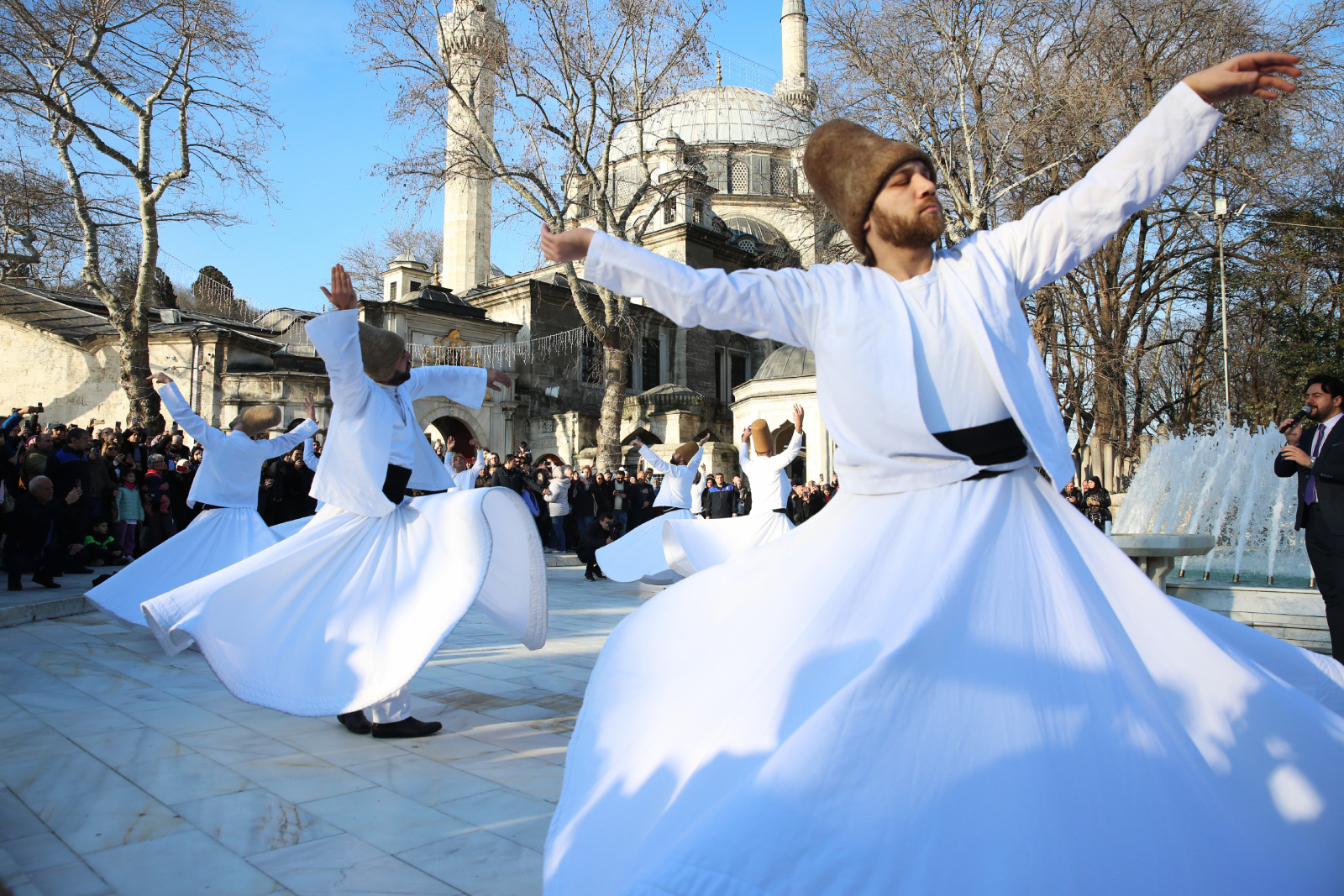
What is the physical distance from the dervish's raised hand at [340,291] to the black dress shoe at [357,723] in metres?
2.15

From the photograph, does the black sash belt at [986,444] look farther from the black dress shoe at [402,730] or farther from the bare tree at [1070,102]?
the bare tree at [1070,102]

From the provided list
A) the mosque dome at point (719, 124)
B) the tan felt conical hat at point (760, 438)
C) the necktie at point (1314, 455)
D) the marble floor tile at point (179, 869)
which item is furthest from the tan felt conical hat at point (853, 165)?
the mosque dome at point (719, 124)

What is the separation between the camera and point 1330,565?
5.87 m

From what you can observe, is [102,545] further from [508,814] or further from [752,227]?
[752,227]

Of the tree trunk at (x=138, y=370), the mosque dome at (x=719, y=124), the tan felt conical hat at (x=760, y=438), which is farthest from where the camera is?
the mosque dome at (x=719, y=124)

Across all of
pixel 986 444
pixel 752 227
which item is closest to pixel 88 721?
pixel 986 444

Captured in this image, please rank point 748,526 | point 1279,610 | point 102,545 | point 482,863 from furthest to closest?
point 102,545, point 748,526, point 1279,610, point 482,863

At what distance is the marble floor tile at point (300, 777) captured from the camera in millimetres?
3764

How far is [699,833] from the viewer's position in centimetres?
179

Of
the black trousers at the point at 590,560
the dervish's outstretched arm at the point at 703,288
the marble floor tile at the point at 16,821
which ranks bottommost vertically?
the black trousers at the point at 590,560

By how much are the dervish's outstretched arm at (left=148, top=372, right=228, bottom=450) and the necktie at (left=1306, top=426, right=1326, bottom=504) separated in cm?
799

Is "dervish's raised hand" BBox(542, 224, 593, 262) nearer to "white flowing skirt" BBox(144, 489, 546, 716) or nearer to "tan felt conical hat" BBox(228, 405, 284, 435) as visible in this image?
"white flowing skirt" BBox(144, 489, 546, 716)

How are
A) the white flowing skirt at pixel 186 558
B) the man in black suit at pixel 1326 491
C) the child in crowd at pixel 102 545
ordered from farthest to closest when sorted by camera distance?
the child in crowd at pixel 102 545
the white flowing skirt at pixel 186 558
the man in black suit at pixel 1326 491

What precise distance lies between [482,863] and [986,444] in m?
2.13
